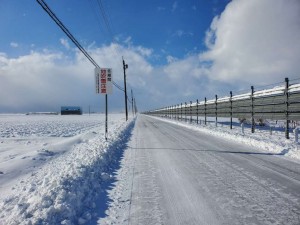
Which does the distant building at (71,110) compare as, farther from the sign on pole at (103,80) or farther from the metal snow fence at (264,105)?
the sign on pole at (103,80)

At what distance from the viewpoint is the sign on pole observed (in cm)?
1374

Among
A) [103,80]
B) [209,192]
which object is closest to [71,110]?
[103,80]

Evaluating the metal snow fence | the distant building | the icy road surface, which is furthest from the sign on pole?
the distant building

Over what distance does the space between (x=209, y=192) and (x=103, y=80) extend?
10.3 meters

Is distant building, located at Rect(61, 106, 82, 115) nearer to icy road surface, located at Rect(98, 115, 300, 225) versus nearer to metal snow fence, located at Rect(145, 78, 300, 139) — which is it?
metal snow fence, located at Rect(145, 78, 300, 139)

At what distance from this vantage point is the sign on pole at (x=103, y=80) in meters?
13.7

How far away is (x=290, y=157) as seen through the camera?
26.4ft

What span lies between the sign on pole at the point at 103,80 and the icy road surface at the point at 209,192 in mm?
6934

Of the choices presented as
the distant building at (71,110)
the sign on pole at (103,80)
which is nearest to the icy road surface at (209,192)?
the sign on pole at (103,80)

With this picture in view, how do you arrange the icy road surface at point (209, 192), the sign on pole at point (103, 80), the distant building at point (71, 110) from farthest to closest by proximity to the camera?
the distant building at point (71, 110), the sign on pole at point (103, 80), the icy road surface at point (209, 192)

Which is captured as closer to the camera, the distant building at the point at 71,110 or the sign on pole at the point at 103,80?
the sign on pole at the point at 103,80

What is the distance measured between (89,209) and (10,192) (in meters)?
2.16

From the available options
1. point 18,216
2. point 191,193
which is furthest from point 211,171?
point 18,216

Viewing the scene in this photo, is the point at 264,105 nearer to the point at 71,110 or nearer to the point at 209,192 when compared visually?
the point at 209,192
